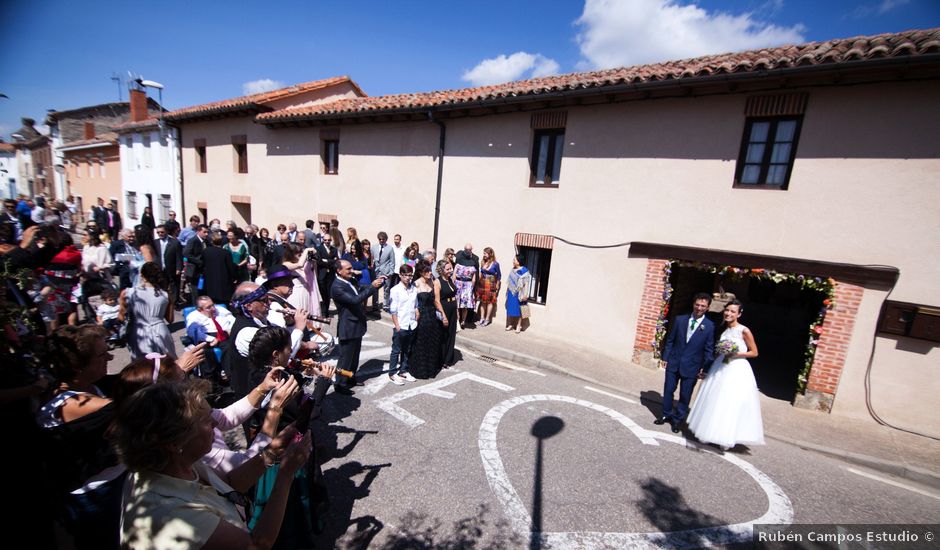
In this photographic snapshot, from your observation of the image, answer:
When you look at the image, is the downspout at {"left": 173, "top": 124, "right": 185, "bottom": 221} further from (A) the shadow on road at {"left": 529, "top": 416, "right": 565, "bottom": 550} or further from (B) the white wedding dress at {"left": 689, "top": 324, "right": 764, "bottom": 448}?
(B) the white wedding dress at {"left": 689, "top": 324, "right": 764, "bottom": 448}

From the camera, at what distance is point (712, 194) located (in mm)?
6785

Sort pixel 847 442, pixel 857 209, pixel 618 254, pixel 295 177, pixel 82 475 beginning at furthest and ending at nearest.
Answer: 1. pixel 295 177
2. pixel 618 254
3. pixel 857 209
4. pixel 847 442
5. pixel 82 475

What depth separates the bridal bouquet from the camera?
4.72 m

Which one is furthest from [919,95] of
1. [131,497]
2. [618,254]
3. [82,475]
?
[82,475]

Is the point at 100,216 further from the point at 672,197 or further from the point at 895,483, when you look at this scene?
the point at 895,483

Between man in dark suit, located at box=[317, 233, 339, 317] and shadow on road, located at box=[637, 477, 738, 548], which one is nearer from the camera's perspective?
shadow on road, located at box=[637, 477, 738, 548]

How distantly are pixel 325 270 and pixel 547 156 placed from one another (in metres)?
5.76

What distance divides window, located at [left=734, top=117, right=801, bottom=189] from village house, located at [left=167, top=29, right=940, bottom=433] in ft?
0.07

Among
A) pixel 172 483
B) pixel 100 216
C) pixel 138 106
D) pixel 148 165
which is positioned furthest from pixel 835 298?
pixel 138 106

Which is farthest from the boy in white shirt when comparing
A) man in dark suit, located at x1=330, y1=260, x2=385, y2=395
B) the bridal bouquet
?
the bridal bouquet

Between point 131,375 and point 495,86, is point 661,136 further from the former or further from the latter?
point 131,375

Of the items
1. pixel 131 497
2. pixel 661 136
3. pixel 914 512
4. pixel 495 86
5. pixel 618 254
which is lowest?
pixel 914 512

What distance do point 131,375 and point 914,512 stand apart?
699 centimetres

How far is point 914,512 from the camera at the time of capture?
13.2 ft
